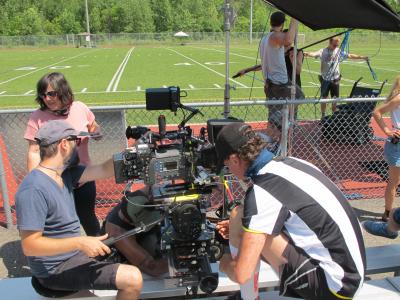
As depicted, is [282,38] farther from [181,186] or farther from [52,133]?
[52,133]

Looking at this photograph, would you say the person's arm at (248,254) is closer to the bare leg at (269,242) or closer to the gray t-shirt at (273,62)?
the bare leg at (269,242)

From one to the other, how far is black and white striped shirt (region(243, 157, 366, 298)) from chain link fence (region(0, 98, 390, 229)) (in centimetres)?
83

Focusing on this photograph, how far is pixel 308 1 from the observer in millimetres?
3270

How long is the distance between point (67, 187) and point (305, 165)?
156 centimetres

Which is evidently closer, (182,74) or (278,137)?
(278,137)

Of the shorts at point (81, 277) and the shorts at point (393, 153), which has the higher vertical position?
the shorts at point (393, 153)

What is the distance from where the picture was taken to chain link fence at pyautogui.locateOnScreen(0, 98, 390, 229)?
455cm

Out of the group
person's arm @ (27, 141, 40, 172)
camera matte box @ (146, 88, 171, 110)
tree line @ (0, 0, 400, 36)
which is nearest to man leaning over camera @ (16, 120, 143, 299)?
camera matte box @ (146, 88, 171, 110)

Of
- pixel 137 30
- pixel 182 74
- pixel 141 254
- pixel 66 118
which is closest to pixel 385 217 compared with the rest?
pixel 141 254

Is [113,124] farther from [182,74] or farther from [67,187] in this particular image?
[182,74]

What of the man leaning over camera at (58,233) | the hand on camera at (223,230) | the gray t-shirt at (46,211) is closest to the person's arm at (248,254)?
the hand on camera at (223,230)

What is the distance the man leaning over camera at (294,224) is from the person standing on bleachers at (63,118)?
1.39 meters

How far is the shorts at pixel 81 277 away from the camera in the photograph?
8.24ft

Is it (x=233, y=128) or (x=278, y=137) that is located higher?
(x=233, y=128)
